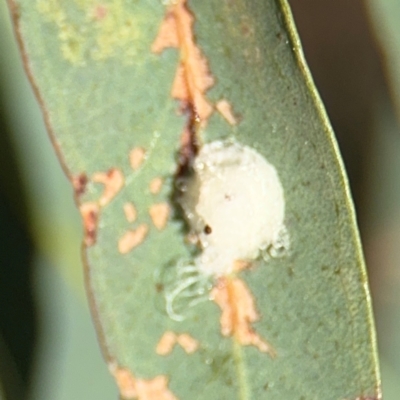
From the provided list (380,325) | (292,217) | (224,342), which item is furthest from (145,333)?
(380,325)

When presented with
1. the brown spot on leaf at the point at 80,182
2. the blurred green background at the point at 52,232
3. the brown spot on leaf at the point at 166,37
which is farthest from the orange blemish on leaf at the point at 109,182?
the blurred green background at the point at 52,232

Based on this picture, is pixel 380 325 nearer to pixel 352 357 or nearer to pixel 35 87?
pixel 352 357

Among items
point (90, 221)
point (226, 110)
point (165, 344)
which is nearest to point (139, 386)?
point (165, 344)

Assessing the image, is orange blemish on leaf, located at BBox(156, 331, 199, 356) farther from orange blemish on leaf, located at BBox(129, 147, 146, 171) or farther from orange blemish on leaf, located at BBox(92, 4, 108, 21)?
orange blemish on leaf, located at BBox(92, 4, 108, 21)

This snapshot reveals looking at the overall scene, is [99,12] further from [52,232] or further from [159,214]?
[52,232]

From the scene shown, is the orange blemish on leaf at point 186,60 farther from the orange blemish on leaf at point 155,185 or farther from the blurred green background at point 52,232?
the blurred green background at point 52,232

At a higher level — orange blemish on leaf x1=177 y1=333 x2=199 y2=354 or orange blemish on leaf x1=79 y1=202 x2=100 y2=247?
orange blemish on leaf x1=79 y1=202 x2=100 y2=247

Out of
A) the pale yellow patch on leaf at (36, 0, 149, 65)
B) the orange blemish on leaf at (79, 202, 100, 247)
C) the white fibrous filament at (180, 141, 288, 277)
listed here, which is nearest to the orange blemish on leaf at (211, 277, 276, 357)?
the white fibrous filament at (180, 141, 288, 277)
